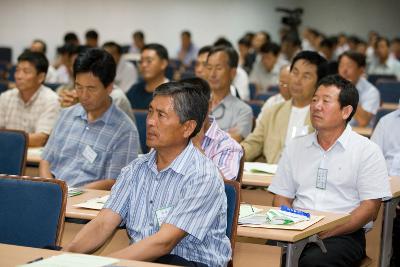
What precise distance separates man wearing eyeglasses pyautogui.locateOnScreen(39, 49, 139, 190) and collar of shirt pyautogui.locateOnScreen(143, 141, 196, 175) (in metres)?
1.25

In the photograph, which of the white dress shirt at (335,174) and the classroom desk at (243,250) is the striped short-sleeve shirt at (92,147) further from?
the white dress shirt at (335,174)

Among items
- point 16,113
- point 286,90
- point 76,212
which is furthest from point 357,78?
point 76,212

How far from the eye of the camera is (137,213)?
9.88 feet

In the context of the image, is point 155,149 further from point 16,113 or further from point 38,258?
point 16,113

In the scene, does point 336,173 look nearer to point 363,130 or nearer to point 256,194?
point 256,194

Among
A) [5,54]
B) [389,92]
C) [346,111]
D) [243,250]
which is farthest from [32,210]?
[5,54]

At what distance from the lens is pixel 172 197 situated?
2936 mm

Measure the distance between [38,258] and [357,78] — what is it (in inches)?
193

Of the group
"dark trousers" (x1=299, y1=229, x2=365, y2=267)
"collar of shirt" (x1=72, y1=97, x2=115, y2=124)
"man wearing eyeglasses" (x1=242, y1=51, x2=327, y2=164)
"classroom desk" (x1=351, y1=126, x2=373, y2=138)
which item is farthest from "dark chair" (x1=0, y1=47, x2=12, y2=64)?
"dark trousers" (x1=299, y1=229, x2=365, y2=267)

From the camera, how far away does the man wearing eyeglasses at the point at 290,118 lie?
511 cm

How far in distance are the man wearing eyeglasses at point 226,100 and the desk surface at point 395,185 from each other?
1.20m

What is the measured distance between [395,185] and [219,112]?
1646 millimetres

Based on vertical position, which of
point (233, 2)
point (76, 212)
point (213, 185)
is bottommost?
point (76, 212)

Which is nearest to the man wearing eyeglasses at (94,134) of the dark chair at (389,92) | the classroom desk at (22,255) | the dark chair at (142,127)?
the dark chair at (142,127)
